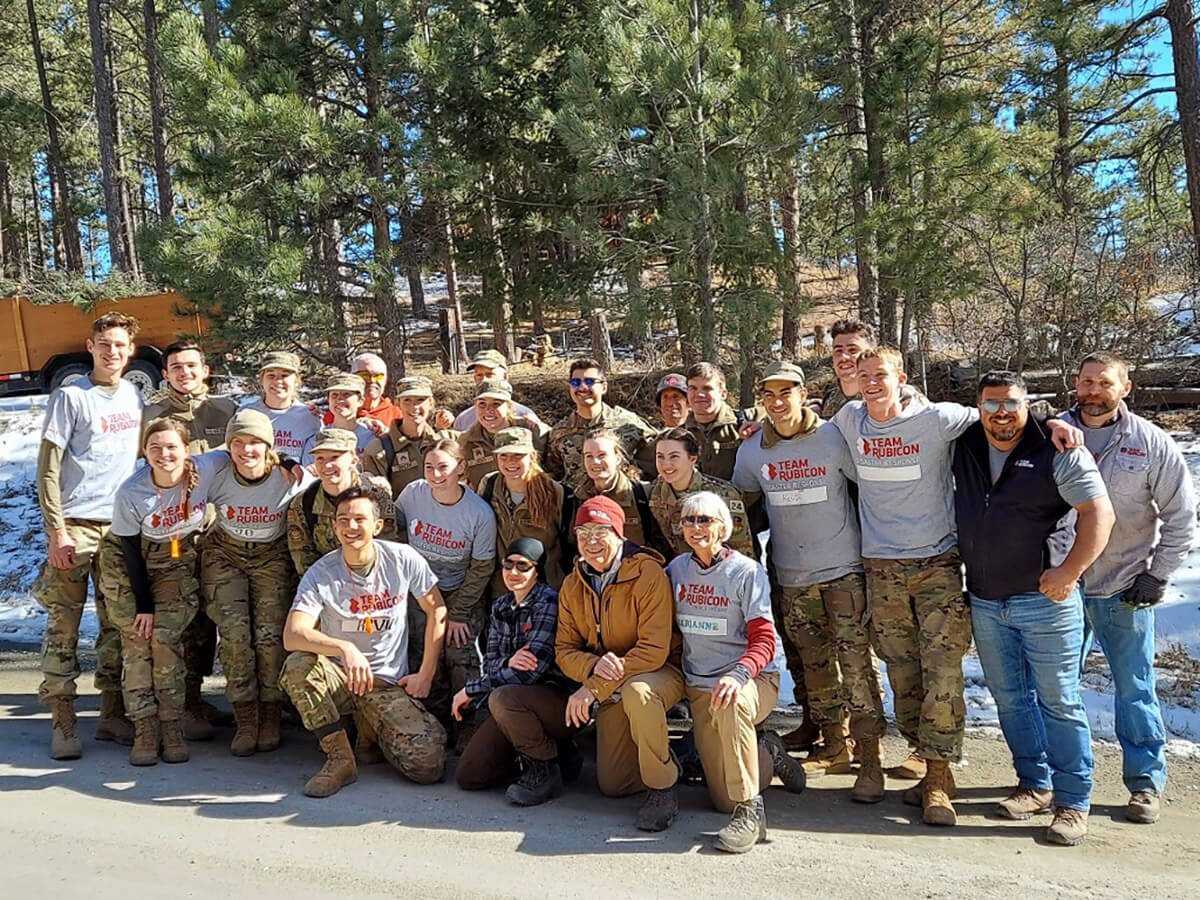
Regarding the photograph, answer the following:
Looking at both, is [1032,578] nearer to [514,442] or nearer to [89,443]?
[514,442]

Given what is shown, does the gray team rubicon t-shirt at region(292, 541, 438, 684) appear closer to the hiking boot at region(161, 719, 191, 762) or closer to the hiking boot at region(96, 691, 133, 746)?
the hiking boot at region(161, 719, 191, 762)

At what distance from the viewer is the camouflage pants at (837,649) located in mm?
4609

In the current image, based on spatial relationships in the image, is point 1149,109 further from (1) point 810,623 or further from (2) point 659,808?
(2) point 659,808

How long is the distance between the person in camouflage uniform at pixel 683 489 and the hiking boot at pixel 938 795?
4.35ft

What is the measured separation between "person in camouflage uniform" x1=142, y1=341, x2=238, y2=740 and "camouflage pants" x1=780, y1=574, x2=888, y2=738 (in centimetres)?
335

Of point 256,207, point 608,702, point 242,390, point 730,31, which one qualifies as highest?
point 730,31

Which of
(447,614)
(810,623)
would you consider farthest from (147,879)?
(810,623)

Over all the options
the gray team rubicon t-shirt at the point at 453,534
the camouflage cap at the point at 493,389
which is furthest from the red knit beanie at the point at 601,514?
the camouflage cap at the point at 493,389

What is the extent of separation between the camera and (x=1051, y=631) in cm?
414

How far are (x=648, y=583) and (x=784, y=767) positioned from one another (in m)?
1.14

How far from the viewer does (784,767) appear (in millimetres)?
4562

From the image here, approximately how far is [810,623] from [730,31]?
7040mm

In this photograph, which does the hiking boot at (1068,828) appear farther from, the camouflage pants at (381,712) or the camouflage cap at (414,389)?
the camouflage cap at (414,389)

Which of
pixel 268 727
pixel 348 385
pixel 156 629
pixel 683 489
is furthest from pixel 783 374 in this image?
pixel 156 629
